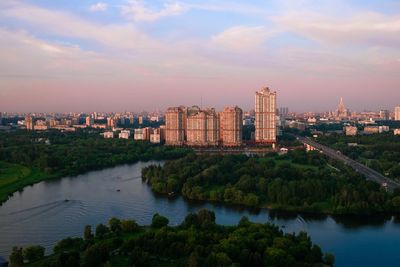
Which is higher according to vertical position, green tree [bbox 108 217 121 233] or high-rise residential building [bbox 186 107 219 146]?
high-rise residential building [bbox 186 107 219 146]

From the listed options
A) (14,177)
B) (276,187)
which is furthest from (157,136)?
(276,187)

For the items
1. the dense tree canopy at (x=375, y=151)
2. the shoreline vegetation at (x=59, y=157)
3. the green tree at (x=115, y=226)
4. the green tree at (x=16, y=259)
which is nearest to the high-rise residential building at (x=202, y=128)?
the shoreline vegetation at (x=59, y=157)

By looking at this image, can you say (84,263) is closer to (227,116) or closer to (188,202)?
(188,202)

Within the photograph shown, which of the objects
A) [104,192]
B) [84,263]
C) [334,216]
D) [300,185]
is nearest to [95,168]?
[104,192]

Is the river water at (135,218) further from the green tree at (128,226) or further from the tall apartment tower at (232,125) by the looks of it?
the tall apartment tower at (232,125)

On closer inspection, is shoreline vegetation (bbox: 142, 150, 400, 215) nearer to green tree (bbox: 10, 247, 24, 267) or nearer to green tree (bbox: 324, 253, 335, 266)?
green tree (bbox: 324, 253, 335, 266)

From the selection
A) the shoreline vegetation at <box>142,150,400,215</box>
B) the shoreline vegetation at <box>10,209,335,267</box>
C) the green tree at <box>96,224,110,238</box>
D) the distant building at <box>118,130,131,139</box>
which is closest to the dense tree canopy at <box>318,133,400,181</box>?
→ the shoreline vegetation at <box>142,150,400,215</box>

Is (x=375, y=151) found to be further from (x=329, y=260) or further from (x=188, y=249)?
(x=188, y=249)
